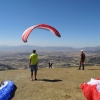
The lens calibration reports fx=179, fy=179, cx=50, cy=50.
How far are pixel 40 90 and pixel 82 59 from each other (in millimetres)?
12212

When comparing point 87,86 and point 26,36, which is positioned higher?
point 26,36

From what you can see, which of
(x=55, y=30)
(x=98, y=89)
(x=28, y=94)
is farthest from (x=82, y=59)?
(x=98, y=89)

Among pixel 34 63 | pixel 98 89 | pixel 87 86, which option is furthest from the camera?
pixel 34 63

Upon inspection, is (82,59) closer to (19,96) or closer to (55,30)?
(55,30)

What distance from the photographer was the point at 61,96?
11.9m

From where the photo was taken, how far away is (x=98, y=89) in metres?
9.62

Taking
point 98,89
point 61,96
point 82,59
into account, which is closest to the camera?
point 98,89

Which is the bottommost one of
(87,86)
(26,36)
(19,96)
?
(19,96)

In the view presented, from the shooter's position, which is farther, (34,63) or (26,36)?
(34,63)

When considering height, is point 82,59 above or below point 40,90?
above

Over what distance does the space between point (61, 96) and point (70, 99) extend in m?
0.78

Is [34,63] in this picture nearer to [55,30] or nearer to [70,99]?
[55,30]

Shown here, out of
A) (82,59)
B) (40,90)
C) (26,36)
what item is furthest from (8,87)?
(82,59)

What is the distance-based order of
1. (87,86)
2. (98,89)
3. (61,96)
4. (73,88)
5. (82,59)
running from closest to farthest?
(98,89) → (87,86) → (61,96) → (73,88) → (82,59)
